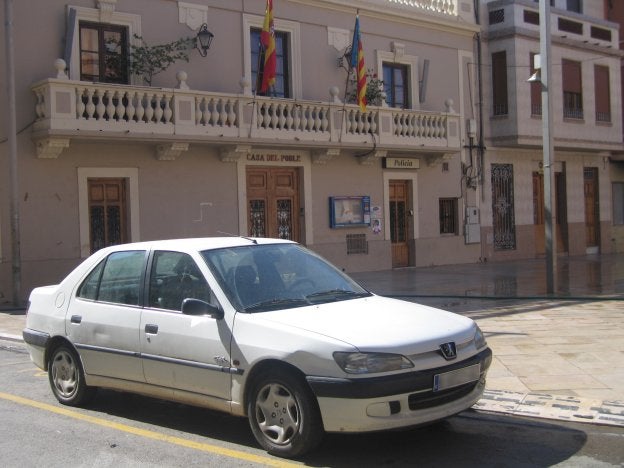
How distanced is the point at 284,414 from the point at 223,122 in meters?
13.7

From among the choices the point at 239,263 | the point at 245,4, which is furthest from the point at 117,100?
the point at 239,263

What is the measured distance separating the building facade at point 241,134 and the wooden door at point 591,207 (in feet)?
21.8

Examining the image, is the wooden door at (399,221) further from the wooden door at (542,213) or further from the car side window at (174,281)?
the car side window at (174,281)

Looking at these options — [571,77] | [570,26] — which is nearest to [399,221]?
[571,77]

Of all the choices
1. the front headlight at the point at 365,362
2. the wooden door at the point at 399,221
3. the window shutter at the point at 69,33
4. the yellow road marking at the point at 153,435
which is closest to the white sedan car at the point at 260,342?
the front headlight at the point at 365,362

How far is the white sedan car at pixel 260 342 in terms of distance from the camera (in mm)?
5047

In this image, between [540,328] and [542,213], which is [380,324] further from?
[542,213]

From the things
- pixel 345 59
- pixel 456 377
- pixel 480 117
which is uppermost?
pixel 345 59

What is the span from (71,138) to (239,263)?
36.8 feet

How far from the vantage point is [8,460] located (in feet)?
18.1

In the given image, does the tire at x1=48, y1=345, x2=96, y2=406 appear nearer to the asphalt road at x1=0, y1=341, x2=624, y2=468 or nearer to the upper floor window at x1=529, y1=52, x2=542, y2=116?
the asphalt road at x1=0, y1=341, x2=624, y2=468

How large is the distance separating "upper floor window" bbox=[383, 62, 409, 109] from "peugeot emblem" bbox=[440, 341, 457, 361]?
18301 mm

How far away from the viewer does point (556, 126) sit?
2600cm

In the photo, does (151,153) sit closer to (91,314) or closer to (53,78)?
(53,78)
